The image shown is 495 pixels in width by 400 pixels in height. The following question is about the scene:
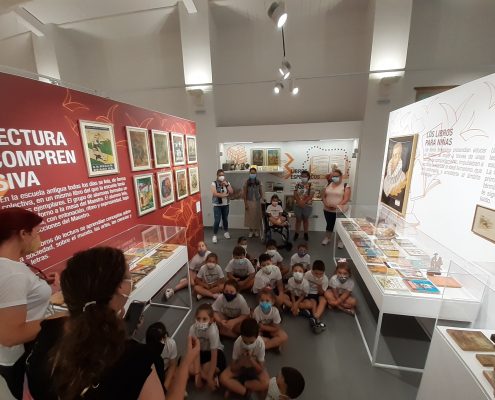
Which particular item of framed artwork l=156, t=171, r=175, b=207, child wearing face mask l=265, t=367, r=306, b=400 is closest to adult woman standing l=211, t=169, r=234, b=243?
framed artwork l=156, t=171, r=175, b=207

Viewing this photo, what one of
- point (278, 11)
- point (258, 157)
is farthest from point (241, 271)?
point (258, 157)

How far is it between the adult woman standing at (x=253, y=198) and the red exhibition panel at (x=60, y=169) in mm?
3164

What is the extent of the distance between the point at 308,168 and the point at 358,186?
141 centimetres

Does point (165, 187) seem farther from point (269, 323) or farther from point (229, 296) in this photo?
point (269, 323)

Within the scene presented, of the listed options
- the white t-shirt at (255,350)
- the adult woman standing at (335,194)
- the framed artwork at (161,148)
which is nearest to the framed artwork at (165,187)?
the framed artwork at (161,148)

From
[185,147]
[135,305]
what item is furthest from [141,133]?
[135,305]

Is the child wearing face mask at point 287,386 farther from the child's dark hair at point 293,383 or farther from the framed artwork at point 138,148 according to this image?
the framed artwork at point 138,148

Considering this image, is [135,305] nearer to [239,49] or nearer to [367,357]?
[367,357]

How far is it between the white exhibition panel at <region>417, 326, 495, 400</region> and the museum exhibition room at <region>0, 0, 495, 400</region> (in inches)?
0.5

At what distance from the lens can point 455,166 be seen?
2779 mm

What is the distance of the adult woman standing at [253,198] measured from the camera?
6.18 m

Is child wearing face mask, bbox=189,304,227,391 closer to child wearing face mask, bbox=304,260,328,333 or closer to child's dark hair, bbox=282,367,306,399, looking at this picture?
child's dark hair, bbox=282,367,306,399

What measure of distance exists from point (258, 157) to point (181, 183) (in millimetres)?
2865

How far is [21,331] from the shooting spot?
1.37m
